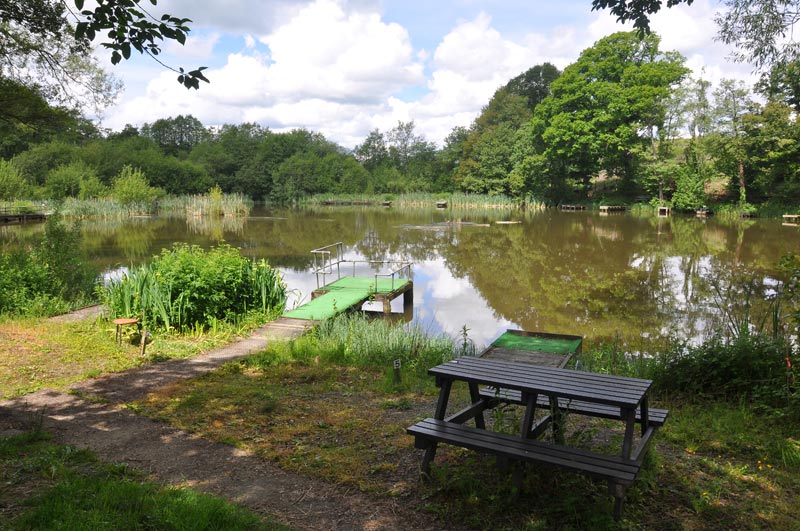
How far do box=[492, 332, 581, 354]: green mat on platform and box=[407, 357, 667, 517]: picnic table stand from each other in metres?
4.84

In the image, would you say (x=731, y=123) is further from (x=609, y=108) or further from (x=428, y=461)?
(x=428, y=461)

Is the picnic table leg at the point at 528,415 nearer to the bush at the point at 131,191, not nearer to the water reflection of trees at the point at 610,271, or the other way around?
the water reflection of trees at the point at 610,271

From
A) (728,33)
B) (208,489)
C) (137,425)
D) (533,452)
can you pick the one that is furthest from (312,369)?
(728,33)

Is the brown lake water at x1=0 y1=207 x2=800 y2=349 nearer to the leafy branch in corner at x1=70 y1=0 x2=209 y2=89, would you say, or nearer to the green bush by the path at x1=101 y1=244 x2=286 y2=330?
the green bush by the path at x1=101 y1=244 x2=286 y2=330

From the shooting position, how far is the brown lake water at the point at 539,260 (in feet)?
39.5

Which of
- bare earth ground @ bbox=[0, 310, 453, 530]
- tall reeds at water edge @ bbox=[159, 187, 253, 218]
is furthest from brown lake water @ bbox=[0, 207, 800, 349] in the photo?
tall reeds at water edge @ bbox=[159, 187, 253, 218]

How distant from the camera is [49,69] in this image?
12.1 meters

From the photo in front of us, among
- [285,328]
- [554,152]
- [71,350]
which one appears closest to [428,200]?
[554,152]

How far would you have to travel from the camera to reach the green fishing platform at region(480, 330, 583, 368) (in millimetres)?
7883

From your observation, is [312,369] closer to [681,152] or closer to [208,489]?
[208,489]

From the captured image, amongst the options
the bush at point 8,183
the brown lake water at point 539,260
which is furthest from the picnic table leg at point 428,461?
the bush at point 8,183

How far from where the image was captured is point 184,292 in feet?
29.5

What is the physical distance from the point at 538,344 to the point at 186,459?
6251 millimetres

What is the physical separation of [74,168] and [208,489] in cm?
4975
